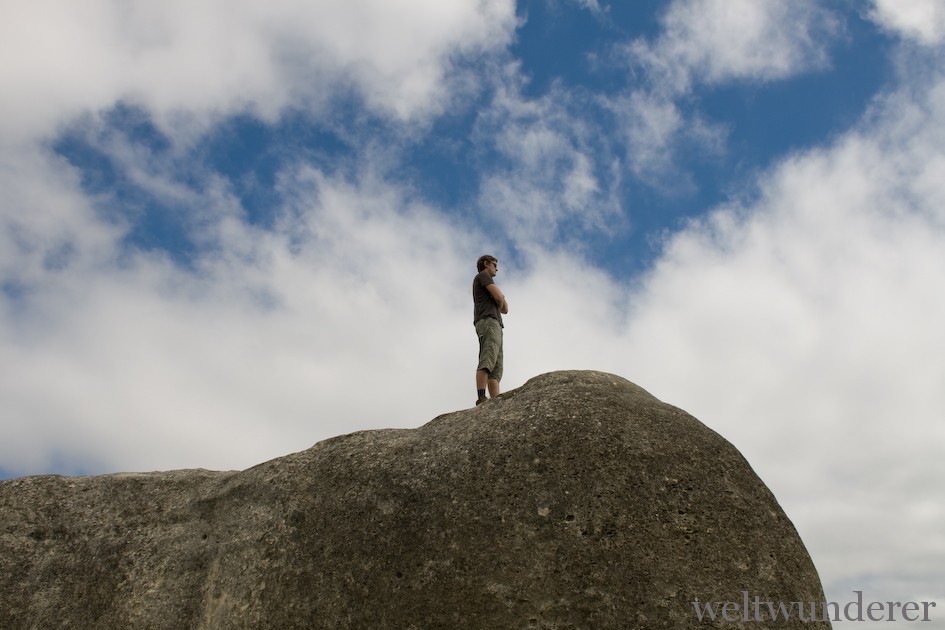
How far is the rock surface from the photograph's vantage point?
5.88 meters

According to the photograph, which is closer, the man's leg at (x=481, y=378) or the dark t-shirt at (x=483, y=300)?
the man's leg at (x=481, y=378)

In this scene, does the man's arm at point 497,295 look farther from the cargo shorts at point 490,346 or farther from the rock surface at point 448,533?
the rock surface at point 448,533

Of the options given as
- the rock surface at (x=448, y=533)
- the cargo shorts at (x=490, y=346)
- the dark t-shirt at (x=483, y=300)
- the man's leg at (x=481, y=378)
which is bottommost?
the rock surface at (x=448, y=533)

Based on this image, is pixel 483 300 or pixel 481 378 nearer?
pixel 481 378

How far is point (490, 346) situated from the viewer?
10117 mm

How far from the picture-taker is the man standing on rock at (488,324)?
10.0 metres

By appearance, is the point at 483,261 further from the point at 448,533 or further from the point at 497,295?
the point at 448,533

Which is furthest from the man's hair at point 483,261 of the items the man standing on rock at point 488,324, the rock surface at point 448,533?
the rock surface at point 448,533

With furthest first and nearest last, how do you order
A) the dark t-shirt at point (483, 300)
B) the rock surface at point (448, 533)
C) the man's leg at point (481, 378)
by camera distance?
the dark t-shirt at point (483, 300) < the man's leg at point (481, 378) < the rock surface at point (448, 533)

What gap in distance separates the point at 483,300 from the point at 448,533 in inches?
182

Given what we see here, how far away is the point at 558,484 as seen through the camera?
6.29m

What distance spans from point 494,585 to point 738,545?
1.89 meters

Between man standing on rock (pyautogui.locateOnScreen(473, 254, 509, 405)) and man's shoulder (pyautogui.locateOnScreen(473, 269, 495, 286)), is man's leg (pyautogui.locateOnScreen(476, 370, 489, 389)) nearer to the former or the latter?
man standing on rock (pyautogui.locateOnScreen(473, 254, 509, 405))

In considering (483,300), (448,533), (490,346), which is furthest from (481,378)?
(448,533)
